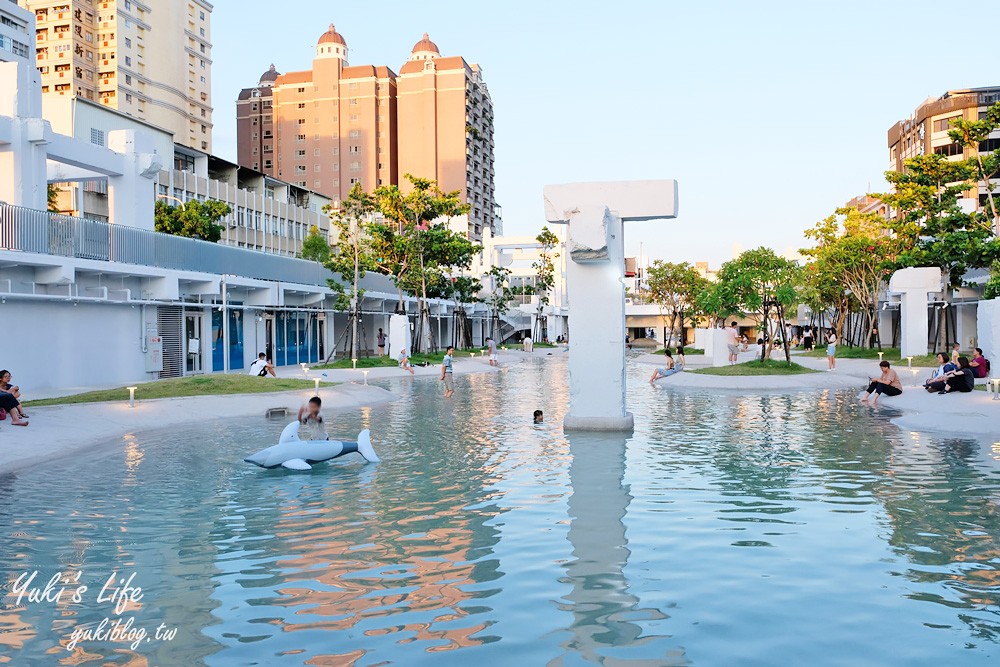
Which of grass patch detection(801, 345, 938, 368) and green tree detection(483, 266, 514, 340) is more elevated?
green tree detection(483, 266, 514, 340)

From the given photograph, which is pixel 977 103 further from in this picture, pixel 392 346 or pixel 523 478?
pixel 523 478

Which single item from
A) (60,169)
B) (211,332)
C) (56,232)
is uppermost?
(60,169)

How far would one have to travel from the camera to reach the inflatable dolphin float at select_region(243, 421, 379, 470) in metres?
14.5

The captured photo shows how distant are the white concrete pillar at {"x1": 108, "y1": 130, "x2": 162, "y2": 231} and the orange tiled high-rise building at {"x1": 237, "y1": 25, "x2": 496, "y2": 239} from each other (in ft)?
273

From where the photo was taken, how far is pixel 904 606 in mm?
7180

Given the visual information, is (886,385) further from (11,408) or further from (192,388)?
(11,408)

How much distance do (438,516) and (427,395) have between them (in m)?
19.0

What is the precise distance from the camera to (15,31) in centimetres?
6844

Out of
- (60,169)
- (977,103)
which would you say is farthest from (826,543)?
(977,103)

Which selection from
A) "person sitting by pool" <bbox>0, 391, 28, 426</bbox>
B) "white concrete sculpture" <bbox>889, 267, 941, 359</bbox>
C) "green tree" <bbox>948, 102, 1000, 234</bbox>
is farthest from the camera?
"white concrete sculpture" <bbox>889, 267, 941, 359</bbox>

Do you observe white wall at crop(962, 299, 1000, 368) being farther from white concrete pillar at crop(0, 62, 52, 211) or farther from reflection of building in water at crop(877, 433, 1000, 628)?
white concrete pillar at crop(0, 62, 52, 211)

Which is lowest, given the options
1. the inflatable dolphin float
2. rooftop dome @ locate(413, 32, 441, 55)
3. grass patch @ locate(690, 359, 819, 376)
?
the inflatable dolphin float

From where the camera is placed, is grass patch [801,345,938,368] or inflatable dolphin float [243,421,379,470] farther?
grass patch [801,345,938,368]

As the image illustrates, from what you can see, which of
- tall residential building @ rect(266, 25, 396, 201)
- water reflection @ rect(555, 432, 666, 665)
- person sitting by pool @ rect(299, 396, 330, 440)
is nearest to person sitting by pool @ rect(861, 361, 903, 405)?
water reflection @ rect(555, 432, 666, 665)
